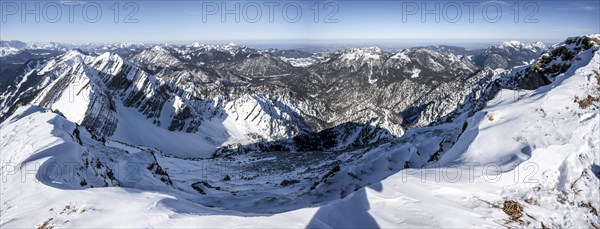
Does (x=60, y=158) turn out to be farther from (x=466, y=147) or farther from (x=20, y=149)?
(x=466, y=147)

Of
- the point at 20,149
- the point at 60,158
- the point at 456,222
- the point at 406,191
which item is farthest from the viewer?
the point at 20,149

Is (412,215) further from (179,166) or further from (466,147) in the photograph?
(179,166)

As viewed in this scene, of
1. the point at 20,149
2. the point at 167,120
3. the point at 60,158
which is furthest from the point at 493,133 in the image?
the point at 167,120

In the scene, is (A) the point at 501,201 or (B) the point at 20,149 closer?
(A) the point at 501,201

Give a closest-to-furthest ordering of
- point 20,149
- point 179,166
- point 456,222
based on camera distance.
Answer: point 456,222 < point 20,149 < point 179,166

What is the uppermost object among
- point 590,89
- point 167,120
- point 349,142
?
point 590,89

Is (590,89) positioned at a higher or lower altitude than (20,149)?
higher

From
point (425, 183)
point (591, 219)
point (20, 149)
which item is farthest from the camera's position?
point (20, 149)

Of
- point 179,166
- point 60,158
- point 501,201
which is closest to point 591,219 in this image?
point 501,201

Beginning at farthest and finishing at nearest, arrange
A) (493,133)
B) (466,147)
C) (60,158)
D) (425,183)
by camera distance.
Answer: (60,158) → (466,147) → (493,133) → (425,183)
